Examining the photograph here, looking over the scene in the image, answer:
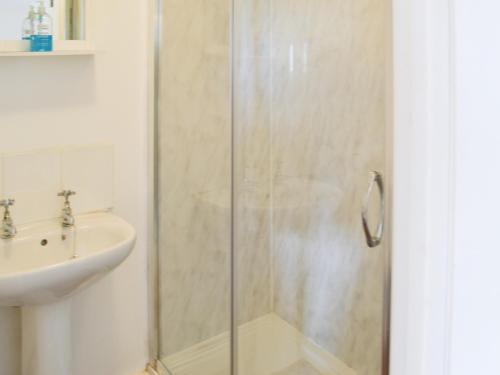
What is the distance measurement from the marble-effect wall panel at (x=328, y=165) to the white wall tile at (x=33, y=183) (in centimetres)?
89

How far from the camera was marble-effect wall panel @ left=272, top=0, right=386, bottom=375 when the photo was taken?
181 centimetres

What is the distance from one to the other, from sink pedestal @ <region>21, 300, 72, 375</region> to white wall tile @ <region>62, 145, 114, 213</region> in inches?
15.7

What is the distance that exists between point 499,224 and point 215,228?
1575 millimetres

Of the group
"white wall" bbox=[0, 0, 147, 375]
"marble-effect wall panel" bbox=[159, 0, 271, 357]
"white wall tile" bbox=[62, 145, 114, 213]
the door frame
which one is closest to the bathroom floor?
"marble-effect wall panel" bbox=[159, 0, 271, 357]

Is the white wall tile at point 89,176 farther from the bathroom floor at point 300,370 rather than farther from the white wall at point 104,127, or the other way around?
the bathroom floor at point 300,370

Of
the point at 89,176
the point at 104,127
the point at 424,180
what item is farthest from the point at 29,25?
the point at 424,180

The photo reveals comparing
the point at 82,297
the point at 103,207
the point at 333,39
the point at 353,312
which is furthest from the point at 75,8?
the point at 353,312

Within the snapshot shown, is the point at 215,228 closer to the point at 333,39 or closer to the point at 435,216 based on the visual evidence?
the point at 333,39

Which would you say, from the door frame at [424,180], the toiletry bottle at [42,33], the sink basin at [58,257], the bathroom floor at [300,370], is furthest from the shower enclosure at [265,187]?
the door frame at [424,180]

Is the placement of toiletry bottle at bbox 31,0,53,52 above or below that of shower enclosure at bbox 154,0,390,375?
above

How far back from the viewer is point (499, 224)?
1.61 ft

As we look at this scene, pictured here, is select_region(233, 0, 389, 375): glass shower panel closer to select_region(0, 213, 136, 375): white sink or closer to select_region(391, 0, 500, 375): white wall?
select_region(0, 213, 136, 375): white sink

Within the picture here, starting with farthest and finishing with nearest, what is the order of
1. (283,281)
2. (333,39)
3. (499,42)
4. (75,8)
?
(283,281)
(333,39)
(75,8)
(499,42)

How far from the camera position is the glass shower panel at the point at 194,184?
6.35 ft
